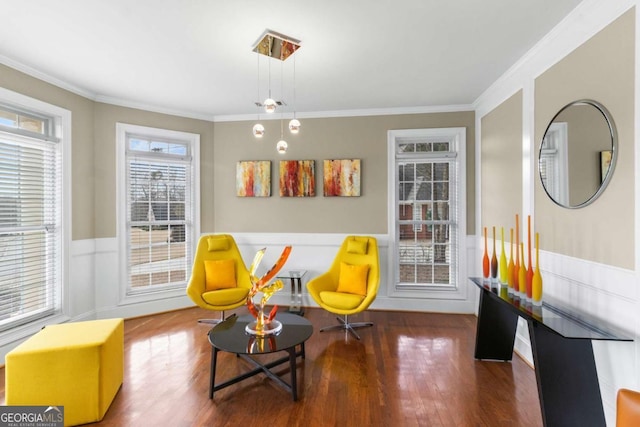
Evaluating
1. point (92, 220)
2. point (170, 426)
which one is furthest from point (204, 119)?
point (170, 426)

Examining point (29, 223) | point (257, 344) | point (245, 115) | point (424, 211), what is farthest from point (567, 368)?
point (29, 223)

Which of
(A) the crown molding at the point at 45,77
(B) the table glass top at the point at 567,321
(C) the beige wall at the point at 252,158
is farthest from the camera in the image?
(C) the beige wall at the point at 252,158

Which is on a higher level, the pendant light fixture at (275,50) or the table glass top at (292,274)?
the pendant light fixture at (275,50)

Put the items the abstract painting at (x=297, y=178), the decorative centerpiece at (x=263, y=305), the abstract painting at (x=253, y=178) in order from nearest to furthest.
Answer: the decorative centerpiece at (x=263, y=305) < the abstract painting at (x=297, y=178) < the abstract painting at (x=253, y=178)

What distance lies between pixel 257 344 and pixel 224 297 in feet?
4.34

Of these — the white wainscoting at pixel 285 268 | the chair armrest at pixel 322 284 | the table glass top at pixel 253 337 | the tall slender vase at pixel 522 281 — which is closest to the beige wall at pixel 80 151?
the white wainscoting at pixel 285 268

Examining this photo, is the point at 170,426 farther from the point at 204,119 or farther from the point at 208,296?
the point at 204,119

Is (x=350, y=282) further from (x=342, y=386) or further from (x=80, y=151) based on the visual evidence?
(x=80, y=151)

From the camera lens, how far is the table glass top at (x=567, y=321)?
175cm

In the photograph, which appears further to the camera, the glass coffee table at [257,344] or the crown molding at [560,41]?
the glass coffee table at [257,344]

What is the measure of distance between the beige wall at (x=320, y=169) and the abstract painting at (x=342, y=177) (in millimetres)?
99

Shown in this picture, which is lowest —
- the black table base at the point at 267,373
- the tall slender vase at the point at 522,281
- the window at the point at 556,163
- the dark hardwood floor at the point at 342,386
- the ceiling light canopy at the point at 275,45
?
the dark hardwood floor at the point at 342,386

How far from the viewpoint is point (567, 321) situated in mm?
1964

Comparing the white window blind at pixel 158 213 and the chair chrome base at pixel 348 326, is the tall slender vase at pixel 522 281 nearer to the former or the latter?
the chair chrome base at pixel 348 326
